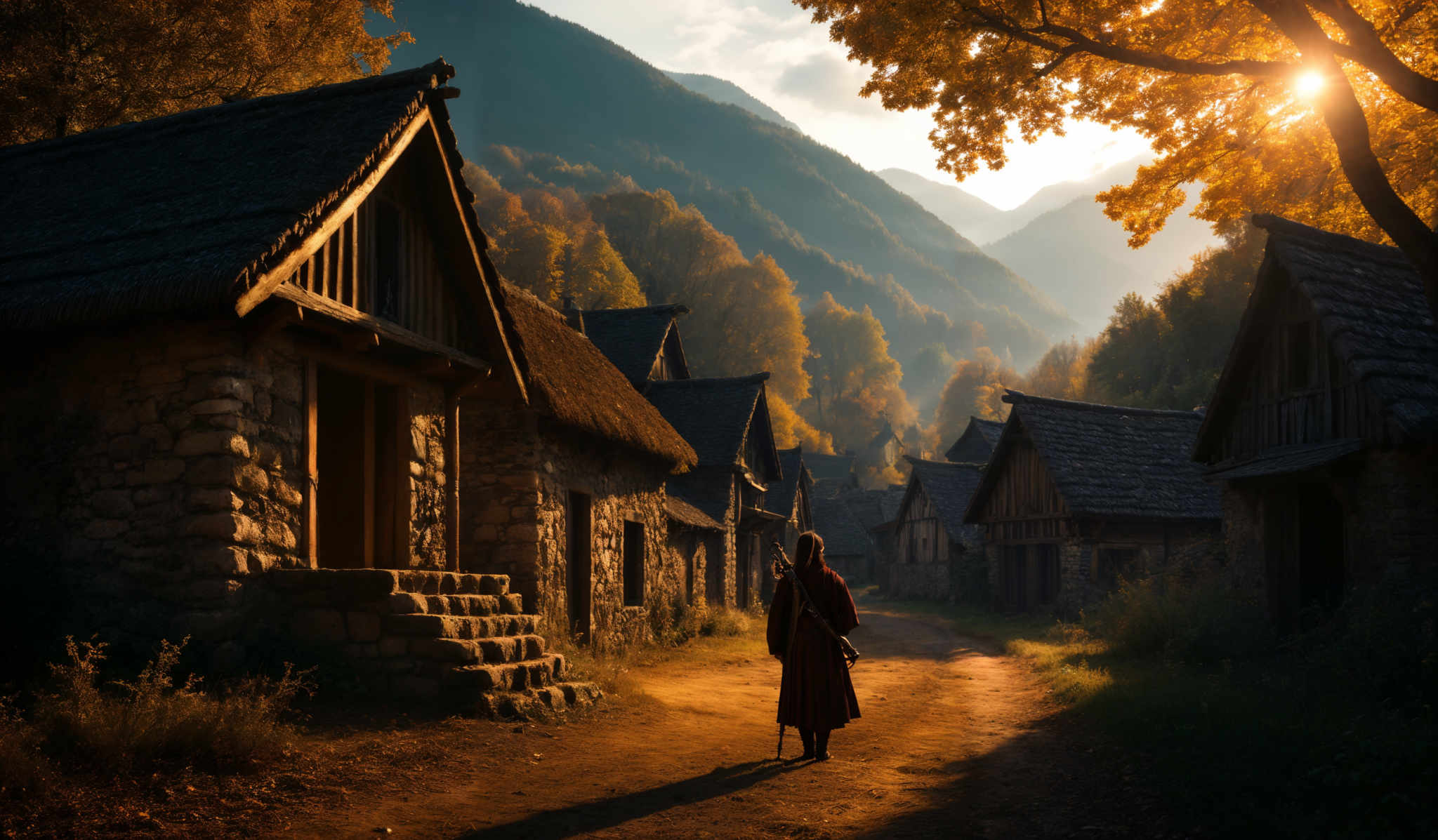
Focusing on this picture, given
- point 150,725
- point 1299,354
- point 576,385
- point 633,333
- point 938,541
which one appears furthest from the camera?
point 938,541

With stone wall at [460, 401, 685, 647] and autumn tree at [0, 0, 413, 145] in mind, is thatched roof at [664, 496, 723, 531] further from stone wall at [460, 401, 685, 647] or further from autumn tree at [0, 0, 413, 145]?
autumn tree at [0, 0, 413, 145]

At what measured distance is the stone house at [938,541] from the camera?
3103 cm

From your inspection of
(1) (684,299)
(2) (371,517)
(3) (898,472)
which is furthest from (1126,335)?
(2) (371,517)

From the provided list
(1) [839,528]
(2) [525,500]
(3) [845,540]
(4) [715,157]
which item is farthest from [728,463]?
(4) [715,157]

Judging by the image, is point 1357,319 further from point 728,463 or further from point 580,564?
point 728,463

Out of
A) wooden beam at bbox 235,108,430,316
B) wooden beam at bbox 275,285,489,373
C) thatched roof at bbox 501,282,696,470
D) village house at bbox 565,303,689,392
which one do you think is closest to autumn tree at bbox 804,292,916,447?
village house at bbox 565,303,689,392

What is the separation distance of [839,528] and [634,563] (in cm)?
3550

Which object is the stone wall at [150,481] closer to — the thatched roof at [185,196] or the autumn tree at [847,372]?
the thatched roof at [185,196]

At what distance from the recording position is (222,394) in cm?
774

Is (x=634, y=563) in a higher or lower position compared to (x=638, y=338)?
lower

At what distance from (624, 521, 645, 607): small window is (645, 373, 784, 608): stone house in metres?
6.03

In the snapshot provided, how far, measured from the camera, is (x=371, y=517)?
10156 mm

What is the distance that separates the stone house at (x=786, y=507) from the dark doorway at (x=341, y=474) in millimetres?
20082

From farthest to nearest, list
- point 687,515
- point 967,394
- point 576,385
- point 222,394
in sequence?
1. point 967,394
2. point 687,515
3. point 576,385
4. point 222,394
